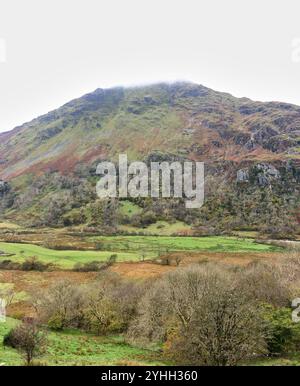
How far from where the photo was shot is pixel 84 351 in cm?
5006

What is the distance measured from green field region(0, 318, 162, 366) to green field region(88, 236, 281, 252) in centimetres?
8018

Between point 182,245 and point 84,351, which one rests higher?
point 84,351

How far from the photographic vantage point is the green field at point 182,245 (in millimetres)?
141000

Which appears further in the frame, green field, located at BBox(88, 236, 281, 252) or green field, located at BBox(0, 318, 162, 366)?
green field, located at BBox(88, 236, 281, 252)

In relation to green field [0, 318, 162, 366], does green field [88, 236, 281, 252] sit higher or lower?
lower

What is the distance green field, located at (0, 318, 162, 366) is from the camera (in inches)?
1639

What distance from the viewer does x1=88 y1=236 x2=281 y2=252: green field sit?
141000 millimetres

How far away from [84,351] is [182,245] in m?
101

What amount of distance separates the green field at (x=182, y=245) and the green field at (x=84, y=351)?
8018cm

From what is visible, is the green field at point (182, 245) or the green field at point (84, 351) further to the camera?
the green field at point (182, 245)

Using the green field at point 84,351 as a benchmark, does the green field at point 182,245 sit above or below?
below

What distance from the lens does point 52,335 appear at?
59.2 metres

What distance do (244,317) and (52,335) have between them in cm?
3309
